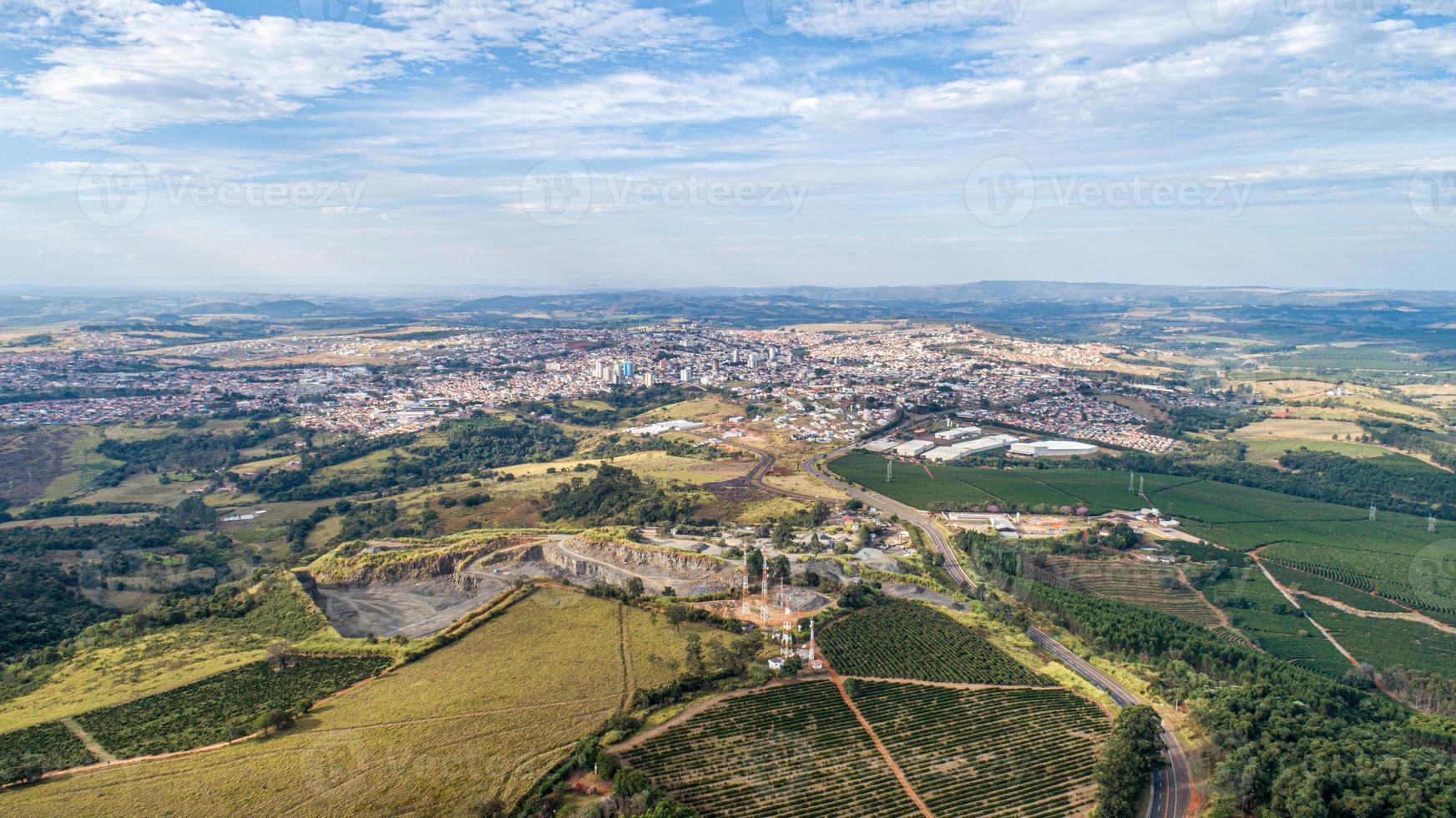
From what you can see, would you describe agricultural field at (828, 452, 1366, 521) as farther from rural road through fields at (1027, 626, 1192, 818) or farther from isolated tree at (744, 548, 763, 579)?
rural road through fields at (1027, 626, 1192, 818)

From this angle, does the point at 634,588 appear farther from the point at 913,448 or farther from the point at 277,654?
the point at 913,448

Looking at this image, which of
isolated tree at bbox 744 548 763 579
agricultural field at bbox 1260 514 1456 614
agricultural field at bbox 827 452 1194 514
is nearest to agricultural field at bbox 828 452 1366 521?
agricultural field at bbox 827 452 1194 514

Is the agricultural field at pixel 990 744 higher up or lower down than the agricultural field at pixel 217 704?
lower down

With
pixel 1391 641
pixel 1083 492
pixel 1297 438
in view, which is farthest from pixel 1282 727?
pixel 1297 438

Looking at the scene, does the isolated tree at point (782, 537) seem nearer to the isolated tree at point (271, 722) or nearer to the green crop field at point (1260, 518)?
the green crop field at point (1260, 518)

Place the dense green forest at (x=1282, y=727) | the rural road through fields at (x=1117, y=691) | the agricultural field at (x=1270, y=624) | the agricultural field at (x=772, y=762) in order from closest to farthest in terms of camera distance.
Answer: the dense green forest at (x=1282, y=727) → the agricultural field at (x=772, y=762) → the rural road through fields at (x=1117, y=691) → the agricultural field at (x=1270, y=624)

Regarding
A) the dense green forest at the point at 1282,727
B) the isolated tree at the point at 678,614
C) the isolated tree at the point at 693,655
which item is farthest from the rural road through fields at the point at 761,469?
the isolated tree at the point at 693,655

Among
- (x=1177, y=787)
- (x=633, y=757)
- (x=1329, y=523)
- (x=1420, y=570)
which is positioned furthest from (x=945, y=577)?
(x=1329, y=523)

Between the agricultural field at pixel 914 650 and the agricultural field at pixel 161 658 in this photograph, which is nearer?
the agricultural field at pixel 161 658
